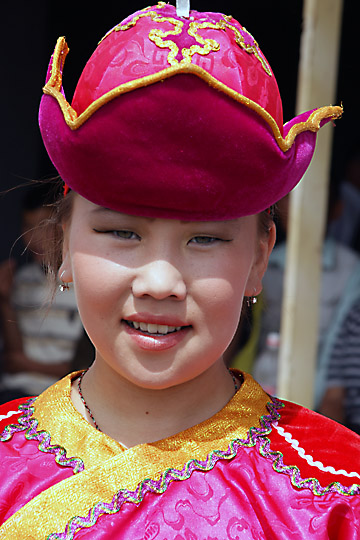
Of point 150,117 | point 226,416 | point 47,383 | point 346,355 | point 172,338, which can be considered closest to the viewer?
point 150,117

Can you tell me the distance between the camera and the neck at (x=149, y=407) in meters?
1.56

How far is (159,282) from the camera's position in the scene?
136 cm

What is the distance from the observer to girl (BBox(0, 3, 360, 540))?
134 centimetres

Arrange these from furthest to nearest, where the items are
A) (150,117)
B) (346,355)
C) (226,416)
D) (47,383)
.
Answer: (47,383), (346,355), (226,416), (150,117)

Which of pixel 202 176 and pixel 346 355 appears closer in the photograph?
pixel 202 176

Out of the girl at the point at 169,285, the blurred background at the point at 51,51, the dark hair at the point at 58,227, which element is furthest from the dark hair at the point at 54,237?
the blurred background at the point at 51,51

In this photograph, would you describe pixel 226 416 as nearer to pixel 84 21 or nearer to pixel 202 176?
pixel 202 176

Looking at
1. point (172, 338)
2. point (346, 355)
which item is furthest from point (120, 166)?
point (346, 355)

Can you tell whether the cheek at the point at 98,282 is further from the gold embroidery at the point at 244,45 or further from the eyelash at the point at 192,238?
the gold embroidery at the point at 244,45

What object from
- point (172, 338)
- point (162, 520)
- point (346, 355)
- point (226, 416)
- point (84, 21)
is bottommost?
point (346, 355)

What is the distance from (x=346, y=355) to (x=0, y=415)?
247cm

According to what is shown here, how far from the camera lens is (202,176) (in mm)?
1350

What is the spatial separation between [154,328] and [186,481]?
302 mm

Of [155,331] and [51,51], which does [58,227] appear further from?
[51,51]
